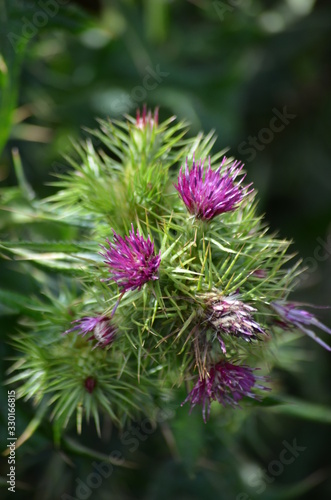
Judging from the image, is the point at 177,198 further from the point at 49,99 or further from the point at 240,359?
the point at 49,99

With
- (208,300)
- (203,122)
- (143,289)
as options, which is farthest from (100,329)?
(203,122)

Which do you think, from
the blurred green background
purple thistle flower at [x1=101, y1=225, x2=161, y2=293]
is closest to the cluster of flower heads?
purple thistle flower at [x1=101, y1=225, x2=161, y2=293]

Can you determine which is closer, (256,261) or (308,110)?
(256,261)

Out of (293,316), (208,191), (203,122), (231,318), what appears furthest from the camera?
(203,122)

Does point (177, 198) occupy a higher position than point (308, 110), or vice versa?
point (308, 110)

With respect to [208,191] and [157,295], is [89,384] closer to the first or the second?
[157,295]

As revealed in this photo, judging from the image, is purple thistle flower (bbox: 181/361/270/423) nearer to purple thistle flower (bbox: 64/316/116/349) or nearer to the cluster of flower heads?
the cluster of flower heads

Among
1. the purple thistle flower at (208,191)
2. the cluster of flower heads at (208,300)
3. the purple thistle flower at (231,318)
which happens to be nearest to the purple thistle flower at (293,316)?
the cluster of flower heads at (208,300)

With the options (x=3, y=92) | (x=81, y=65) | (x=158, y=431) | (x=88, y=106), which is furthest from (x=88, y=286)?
(x=81, y=65)
